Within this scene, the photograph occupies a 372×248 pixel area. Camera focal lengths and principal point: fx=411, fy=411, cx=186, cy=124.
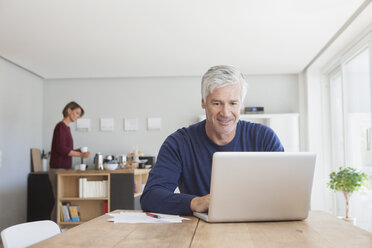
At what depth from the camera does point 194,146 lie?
1779 mm

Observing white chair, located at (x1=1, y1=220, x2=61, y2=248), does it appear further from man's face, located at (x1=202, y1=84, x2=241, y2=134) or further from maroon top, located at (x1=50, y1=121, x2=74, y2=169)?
maroon top, located at (x1=50, y1=121, x2=74, y2=169)

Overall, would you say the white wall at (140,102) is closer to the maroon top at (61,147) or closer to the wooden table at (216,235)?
the maroon top at (61,147)

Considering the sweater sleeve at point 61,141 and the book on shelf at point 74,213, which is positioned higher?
the sweater sleeve at point 61,141

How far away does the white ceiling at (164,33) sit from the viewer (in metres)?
3.96

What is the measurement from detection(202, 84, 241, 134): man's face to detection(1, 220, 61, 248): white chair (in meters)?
0.79

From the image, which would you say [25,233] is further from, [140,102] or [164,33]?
[140,102]

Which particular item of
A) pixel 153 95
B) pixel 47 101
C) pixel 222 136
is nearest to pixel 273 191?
pixel 222 136

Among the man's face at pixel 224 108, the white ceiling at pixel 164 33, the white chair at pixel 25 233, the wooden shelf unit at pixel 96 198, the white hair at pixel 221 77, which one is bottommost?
the wooden shelf unit at pixel 96 198

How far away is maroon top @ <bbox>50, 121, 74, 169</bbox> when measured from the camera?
5414mm

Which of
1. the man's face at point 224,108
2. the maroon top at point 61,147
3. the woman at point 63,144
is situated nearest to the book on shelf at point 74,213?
the woman at point 63,144

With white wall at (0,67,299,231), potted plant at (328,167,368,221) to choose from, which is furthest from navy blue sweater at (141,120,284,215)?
white wall at (0,67,299,231)

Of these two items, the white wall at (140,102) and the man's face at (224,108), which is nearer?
the man's face at (224,108)

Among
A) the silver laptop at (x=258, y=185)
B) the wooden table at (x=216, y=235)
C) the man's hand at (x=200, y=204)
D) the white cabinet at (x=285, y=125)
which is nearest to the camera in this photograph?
the wooden table at (x=216, y=235)

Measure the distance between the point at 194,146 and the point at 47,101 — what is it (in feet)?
20.5
